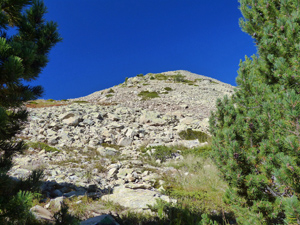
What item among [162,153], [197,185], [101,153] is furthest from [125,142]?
[197,185]

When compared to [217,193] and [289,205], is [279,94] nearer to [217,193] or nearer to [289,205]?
[289,205]

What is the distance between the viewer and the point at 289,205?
76.5 inches

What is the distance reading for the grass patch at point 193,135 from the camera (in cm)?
1273

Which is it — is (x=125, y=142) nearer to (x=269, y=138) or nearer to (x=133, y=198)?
(x=133, y=198)

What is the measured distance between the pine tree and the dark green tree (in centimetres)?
312

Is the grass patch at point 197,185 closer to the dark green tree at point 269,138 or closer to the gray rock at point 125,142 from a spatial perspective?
the dark green tree at point 269,138

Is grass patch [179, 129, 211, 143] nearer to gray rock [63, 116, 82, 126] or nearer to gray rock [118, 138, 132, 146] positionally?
gray rock [118, 138, 132, 146]

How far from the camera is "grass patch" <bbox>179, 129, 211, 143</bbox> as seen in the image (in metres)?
12.7

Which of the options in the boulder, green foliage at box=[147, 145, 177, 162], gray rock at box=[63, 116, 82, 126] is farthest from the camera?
gray rock at box=[63, 116, 82, 126]

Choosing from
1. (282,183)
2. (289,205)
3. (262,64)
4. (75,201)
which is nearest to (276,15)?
(262,64)

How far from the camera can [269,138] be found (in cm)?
278

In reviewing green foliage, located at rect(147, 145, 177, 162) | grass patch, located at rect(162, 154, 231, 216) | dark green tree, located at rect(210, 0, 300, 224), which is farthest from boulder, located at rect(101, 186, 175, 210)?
green foliage, located at rect(147, 145, 177, 162)

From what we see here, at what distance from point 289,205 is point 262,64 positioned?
8.90 feet

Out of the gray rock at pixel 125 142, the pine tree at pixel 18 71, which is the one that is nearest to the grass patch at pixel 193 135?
the gray rock at pixel 125 142
